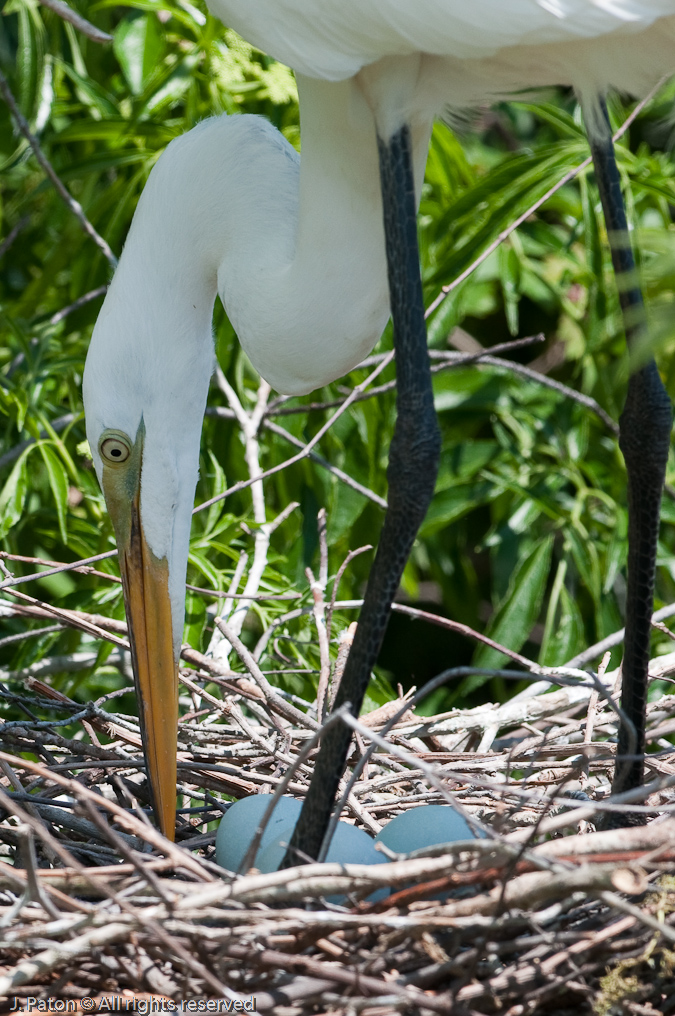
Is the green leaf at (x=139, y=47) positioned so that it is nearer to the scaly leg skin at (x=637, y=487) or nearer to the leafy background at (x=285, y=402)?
the leafy background at (x=285, y=402)

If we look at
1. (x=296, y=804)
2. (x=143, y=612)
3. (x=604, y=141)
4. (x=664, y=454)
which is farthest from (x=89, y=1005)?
(x=604, y=141)

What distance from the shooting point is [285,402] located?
253cm

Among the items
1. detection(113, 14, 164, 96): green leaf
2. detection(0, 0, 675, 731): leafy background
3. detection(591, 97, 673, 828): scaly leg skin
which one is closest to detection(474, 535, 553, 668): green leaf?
detection(0, 0, 675, 731): leafy background

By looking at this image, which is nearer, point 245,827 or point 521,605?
point 245,827

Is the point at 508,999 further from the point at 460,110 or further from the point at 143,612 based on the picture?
the point at 460,110

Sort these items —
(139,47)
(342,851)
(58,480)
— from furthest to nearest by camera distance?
(139,47), (58,480), (342,851)

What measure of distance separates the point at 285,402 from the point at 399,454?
0.99 metres

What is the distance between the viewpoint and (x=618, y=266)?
169 cm

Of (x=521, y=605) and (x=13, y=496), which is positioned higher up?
(x=13, y=496)

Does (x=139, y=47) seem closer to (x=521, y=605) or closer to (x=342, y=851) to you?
(x=521, y=605)

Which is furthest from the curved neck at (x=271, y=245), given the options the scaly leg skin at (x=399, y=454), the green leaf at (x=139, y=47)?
the green leaf at (x=139, y=47)

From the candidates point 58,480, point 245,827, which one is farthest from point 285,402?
point 245,827

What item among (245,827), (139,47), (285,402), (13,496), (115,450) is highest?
(139,47)

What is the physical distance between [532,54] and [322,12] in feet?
0.94
